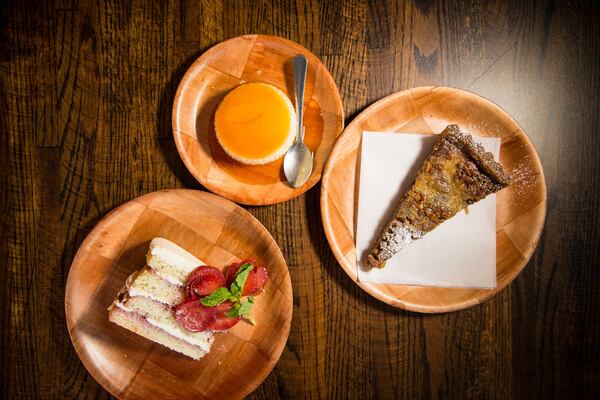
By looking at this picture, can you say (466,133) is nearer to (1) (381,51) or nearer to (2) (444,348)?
(1) (381,51)

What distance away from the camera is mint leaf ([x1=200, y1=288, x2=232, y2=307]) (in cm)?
154

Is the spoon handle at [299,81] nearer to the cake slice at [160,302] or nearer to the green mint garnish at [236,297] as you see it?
the green mint garnish at [236,297]

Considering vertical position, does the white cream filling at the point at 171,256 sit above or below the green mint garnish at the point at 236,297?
above

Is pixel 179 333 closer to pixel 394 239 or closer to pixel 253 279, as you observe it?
pixel 253 279

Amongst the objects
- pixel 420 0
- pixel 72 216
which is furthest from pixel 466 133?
pixel 72 216

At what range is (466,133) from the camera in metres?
1.73

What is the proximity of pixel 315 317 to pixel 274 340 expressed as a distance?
22 centimetres

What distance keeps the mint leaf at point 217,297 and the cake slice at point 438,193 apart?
0.56 m

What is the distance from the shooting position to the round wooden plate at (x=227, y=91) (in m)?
1.69

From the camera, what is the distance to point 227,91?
5.72ft

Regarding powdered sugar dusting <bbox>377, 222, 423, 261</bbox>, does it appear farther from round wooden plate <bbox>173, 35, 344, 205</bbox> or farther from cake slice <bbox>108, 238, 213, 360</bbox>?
cake slice <bbox>108, 238, 213, 360</bbox>

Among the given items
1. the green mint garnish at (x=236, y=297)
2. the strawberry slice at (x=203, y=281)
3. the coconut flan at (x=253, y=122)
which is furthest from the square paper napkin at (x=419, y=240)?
the strawberry slice at (x=203, y=281)

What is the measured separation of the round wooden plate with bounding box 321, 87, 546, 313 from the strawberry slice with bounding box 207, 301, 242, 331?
18.3 inches

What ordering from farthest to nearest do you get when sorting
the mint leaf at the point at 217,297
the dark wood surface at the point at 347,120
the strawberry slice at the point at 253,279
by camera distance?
the dark wood surface at the point at 347,120 → the strawberry slice at the point at 253,279 → the mint leaf at the point at 217,297
